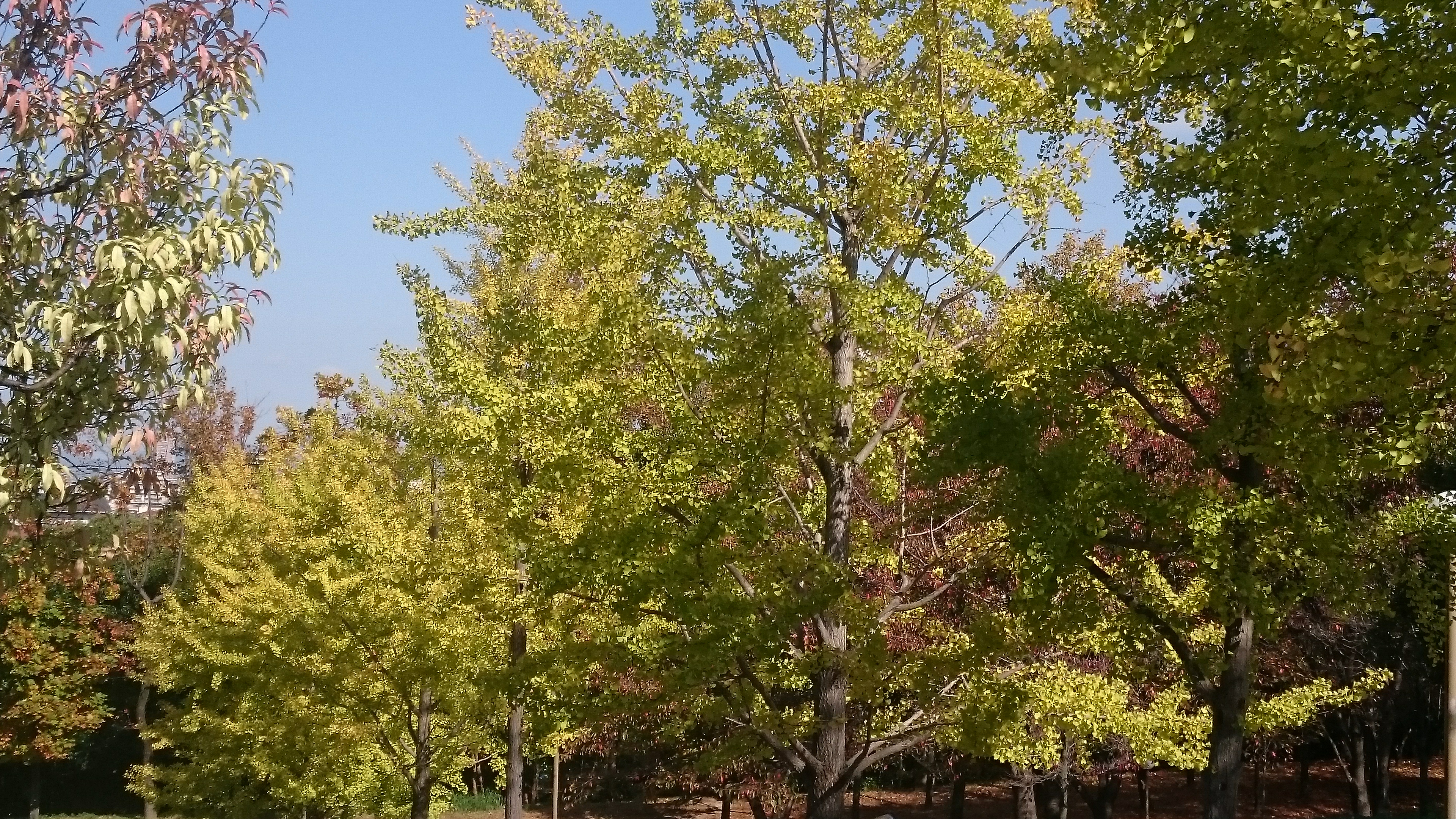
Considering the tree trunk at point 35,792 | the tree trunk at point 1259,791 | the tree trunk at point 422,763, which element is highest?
the tree trunk at point 422,763

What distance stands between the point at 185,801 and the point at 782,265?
19831 mm

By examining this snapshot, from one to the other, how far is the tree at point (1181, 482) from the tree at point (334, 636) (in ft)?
19.5

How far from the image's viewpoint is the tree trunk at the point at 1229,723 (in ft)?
26.6

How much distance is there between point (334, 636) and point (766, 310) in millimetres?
8595

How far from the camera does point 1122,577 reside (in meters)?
9.43

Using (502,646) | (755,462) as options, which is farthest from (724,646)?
(502,646)

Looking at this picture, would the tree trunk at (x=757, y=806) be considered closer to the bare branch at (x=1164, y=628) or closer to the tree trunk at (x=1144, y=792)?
the tree trunk at (x=1144, y=792)

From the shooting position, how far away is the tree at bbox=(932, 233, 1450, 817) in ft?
24.7

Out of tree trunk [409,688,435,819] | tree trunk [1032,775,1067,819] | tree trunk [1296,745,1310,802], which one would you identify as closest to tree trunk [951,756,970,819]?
tree trunk [1032,775,1067,819]

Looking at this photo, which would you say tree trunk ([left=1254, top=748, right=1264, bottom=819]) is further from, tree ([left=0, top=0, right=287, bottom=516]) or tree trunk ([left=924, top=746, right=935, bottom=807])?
tree ([left=0, top=0, right=287, bottom=516])

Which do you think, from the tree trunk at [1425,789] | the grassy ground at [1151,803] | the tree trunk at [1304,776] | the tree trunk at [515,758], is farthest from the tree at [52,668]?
the tree trunk at [1425,789]

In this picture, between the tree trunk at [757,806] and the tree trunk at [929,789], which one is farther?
the tree trunk at [929,789]

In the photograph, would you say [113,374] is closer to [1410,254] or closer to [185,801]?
[1410,254]

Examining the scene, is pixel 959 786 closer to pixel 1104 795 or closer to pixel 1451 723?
pixel 1104 795
